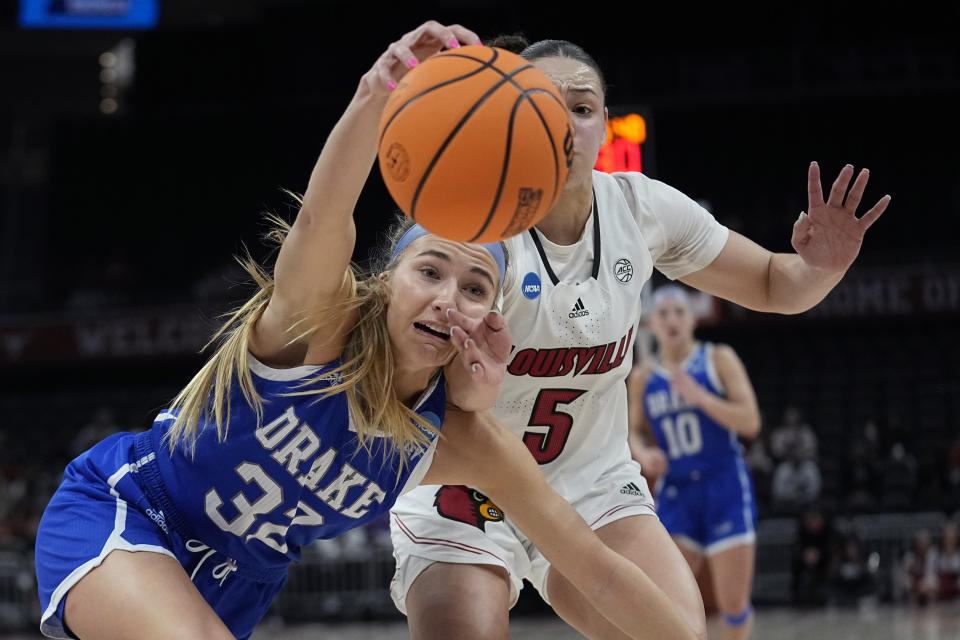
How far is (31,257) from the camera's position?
74.3 feet

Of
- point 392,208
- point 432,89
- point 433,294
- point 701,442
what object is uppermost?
point 432,89

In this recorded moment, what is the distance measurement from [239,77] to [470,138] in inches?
806

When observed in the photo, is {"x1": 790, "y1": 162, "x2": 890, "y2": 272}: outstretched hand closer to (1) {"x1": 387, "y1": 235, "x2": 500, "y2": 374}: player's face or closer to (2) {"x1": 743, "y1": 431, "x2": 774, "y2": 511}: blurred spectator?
(1) {"x1": 387, "y1": 235, "x2": 500, "y2": 374}: player's face

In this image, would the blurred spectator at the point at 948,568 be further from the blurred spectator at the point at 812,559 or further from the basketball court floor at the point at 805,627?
the blurred spectator at the point at 812,559

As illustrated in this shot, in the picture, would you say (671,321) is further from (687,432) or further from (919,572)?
(919,572)

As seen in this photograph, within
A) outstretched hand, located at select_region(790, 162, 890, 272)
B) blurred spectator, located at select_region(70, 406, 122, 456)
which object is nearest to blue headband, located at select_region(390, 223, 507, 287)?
outstretched hand, located at select_region(790, 162, 890, 272)

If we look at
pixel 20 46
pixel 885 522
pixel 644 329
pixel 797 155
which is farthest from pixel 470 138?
pixel 797 155

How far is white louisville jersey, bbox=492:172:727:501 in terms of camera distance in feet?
11.1

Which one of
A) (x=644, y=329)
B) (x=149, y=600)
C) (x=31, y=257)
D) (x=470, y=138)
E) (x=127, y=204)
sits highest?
(x=470, y=138)

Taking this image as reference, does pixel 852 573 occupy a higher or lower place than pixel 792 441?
lower

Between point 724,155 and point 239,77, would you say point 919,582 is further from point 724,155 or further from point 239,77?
point 239,77

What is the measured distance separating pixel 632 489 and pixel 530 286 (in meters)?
0.78

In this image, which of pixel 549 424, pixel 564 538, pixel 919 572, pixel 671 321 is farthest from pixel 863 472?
pixel 564 538

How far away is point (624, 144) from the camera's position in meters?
7.84
